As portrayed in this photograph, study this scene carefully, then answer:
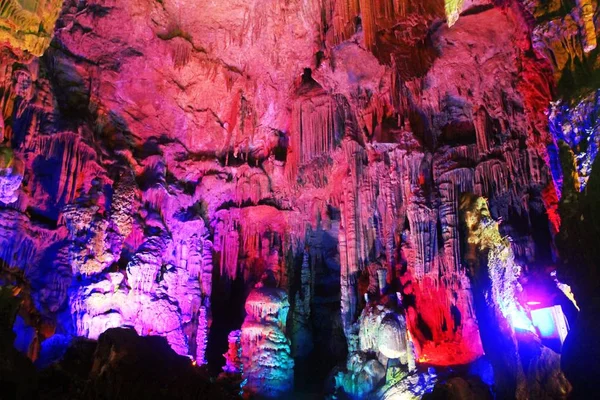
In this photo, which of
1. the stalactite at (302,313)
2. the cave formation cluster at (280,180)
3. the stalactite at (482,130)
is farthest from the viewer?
the stalactite at (302,313)

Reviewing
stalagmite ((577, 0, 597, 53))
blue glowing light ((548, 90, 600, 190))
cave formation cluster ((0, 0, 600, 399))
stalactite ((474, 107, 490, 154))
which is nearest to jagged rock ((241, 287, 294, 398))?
cave formation cluster ((0, 0, 600, 399))

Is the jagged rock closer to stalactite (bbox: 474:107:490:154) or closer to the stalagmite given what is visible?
stalactite (bbox: 474:107:490:154)

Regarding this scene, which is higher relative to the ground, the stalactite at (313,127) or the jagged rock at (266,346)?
the stalactite at (313,127)

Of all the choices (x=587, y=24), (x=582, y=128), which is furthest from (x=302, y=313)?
(x=587, y=24)

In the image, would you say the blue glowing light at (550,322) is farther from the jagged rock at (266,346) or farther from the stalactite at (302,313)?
the stalactite at (302,313)

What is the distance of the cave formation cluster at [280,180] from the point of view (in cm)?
948

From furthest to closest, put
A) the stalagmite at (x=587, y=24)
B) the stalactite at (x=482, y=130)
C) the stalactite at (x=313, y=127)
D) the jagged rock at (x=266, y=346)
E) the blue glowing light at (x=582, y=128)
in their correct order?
the stalactite at (x=313, y=127)
the jagged rock at (x=266, y=346)
the stalactite at (x=482, y=130)
the stalagmite at (x=587, y=24)
the blue glowing light at (x=582, y=128)

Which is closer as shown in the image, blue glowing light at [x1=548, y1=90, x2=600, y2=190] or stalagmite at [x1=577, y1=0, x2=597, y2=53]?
blue glowing light at [x1=548, y1=90, x2=600, y2=190]

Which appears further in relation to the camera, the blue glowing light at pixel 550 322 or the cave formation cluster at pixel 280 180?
the cave formation cluster at pixel 280 180

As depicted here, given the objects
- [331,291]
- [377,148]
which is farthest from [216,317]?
[377,148]

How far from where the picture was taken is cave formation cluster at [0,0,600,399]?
9477mm

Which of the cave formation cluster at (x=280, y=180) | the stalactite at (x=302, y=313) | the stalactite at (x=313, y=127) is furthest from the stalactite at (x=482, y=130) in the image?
the stalactite at (x=302, y=313)

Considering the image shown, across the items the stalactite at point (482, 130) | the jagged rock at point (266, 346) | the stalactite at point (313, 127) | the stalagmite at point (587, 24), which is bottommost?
the jagged rock at point (266, 346)

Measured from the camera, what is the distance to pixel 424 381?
367 inches
